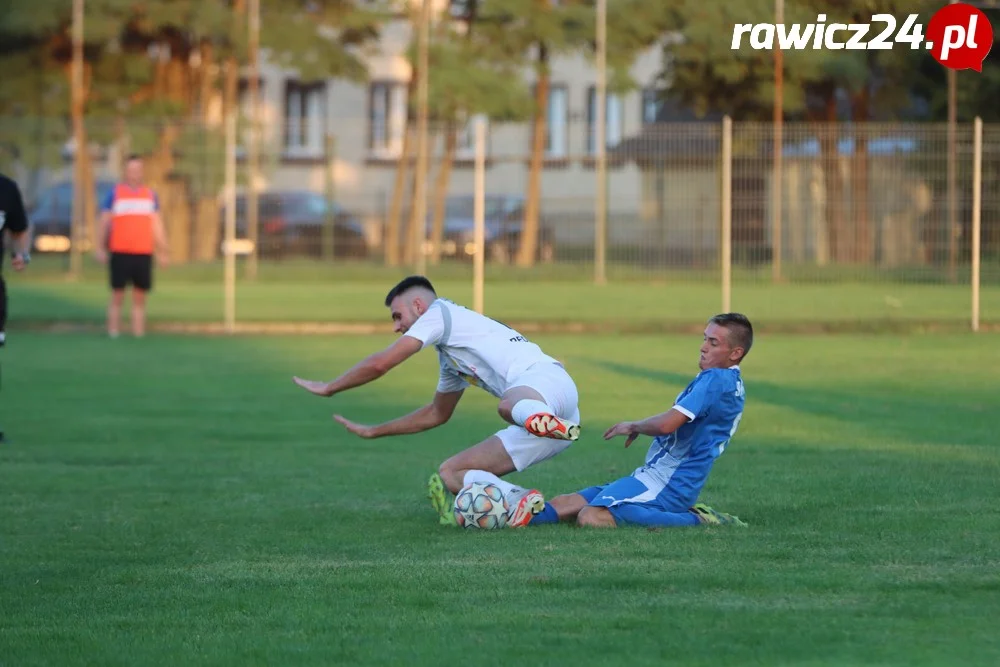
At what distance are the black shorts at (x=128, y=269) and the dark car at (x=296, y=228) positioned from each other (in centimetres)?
935

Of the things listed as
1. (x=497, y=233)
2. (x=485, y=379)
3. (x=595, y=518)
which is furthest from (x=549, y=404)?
(x=497, y=233)

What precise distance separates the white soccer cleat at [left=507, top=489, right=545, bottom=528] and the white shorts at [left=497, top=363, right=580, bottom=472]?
0.66ft

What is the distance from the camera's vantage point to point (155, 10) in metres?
43.5

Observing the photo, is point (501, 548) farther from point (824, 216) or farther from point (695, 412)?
point (824, 216)

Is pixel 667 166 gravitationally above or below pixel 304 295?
above

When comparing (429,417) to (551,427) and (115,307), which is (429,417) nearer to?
(551,427)

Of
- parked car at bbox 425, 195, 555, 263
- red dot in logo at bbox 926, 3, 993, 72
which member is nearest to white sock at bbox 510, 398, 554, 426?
parked car at bbox 425, 195, 555, 263

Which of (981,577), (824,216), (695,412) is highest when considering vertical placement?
(824,216)

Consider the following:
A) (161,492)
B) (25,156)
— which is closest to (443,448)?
(161,492)

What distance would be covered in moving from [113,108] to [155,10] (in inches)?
108

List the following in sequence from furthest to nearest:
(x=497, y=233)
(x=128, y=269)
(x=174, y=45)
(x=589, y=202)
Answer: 1. (x=174, y=45)
2. (x=589, y=202)
3. (x=497, y=233)
4. (x=128, y=269)

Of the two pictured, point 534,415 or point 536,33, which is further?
point 536,33

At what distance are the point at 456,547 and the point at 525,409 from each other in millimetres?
839

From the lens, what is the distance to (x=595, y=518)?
844 centimetres
